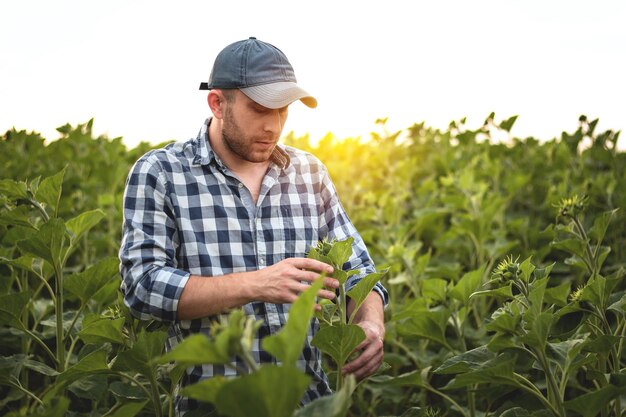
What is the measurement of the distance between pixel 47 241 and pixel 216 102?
0.83 m

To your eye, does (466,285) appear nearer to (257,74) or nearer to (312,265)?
(312,265)

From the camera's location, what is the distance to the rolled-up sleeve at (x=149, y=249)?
2.42 meters

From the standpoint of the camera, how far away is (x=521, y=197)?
5.99 meters

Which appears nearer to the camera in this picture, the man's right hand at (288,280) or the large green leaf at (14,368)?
the man's right hand at (288,280)

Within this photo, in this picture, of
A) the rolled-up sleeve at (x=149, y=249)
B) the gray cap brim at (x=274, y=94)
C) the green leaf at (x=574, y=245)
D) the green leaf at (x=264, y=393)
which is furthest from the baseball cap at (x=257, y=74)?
the green leaf at (x=264, y=393)

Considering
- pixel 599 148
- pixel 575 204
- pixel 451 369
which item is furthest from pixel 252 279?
pixel 599 148

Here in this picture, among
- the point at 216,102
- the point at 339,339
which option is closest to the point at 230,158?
the point at 216,102

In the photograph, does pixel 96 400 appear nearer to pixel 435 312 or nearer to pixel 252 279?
pixel 252 279

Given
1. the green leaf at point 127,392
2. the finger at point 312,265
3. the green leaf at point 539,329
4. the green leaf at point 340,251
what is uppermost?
the green leaf at point 340,251

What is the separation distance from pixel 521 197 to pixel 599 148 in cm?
78

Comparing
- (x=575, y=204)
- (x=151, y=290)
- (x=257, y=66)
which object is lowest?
(x=151, y=290)

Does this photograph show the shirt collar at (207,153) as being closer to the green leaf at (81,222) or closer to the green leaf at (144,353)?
the green leaf at (81,222)

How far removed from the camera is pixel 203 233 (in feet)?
8.75

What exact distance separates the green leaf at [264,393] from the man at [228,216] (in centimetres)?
87
